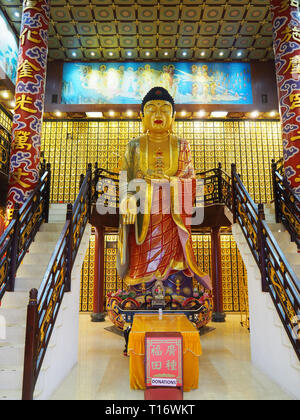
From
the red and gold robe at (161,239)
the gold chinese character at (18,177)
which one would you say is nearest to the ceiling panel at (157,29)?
the gold chinese character at (18,177)

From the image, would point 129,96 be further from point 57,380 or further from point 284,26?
point 57,380

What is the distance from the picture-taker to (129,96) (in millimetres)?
8273

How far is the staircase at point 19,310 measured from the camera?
8.20 feet

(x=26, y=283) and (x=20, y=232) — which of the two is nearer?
(x=26, y=283)

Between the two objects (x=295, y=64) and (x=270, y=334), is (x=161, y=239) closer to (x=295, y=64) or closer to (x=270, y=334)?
(x=270, y=334)

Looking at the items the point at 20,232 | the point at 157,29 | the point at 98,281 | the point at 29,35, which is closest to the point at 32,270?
the point at 20,232

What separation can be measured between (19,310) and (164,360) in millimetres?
1633

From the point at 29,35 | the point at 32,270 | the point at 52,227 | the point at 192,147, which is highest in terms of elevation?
the point at 29,35

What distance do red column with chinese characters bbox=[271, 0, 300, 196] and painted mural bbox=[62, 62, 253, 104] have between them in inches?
91.5

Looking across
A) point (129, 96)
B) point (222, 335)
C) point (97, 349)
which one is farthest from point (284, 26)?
point (97, 349)

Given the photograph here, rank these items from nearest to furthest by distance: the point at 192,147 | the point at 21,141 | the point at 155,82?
1. the point at 21,141
2. the point at 155,82
3. the point at 192,147

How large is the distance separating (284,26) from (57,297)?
6240mm

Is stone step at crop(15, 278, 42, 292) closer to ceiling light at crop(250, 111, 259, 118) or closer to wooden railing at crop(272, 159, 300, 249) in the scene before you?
wooden railing at crop(272, 159, 300, 249)

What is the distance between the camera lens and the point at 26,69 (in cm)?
576
